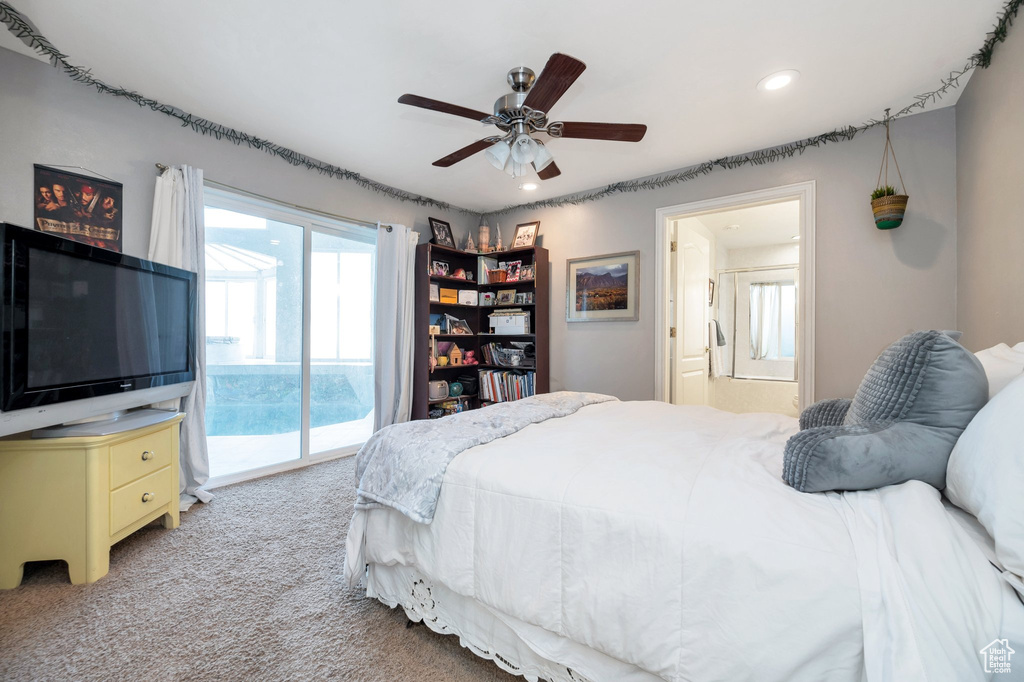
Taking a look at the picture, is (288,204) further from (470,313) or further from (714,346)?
(714,346)

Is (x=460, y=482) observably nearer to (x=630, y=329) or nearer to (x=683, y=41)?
(x=683, y=41)

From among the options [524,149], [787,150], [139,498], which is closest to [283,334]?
[139,498]

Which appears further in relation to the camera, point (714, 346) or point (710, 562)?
point (714, 346)

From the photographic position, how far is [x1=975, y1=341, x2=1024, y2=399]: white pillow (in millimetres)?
1059

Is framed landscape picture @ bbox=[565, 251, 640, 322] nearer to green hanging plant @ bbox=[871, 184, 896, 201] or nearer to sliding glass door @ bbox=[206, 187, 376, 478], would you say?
green hanging plant @ bbox=[871, 184, 896, 201]

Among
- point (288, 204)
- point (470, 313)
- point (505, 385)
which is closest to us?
point (288, 204)

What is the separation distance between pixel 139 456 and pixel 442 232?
3.00m

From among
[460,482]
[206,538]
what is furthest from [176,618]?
[460,482]

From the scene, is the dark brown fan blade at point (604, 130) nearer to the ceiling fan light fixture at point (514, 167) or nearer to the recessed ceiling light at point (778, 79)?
the ceiling fan light fixture at point (514, 167)

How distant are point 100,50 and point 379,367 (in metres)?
2.58

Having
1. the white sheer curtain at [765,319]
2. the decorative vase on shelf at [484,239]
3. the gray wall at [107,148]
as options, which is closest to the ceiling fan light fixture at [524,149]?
the gray wall at [107,148]

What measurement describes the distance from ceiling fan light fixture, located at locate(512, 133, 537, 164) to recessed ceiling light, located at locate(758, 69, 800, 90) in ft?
4.38

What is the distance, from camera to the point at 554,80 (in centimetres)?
178

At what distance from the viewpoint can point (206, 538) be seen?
225 centimetres
